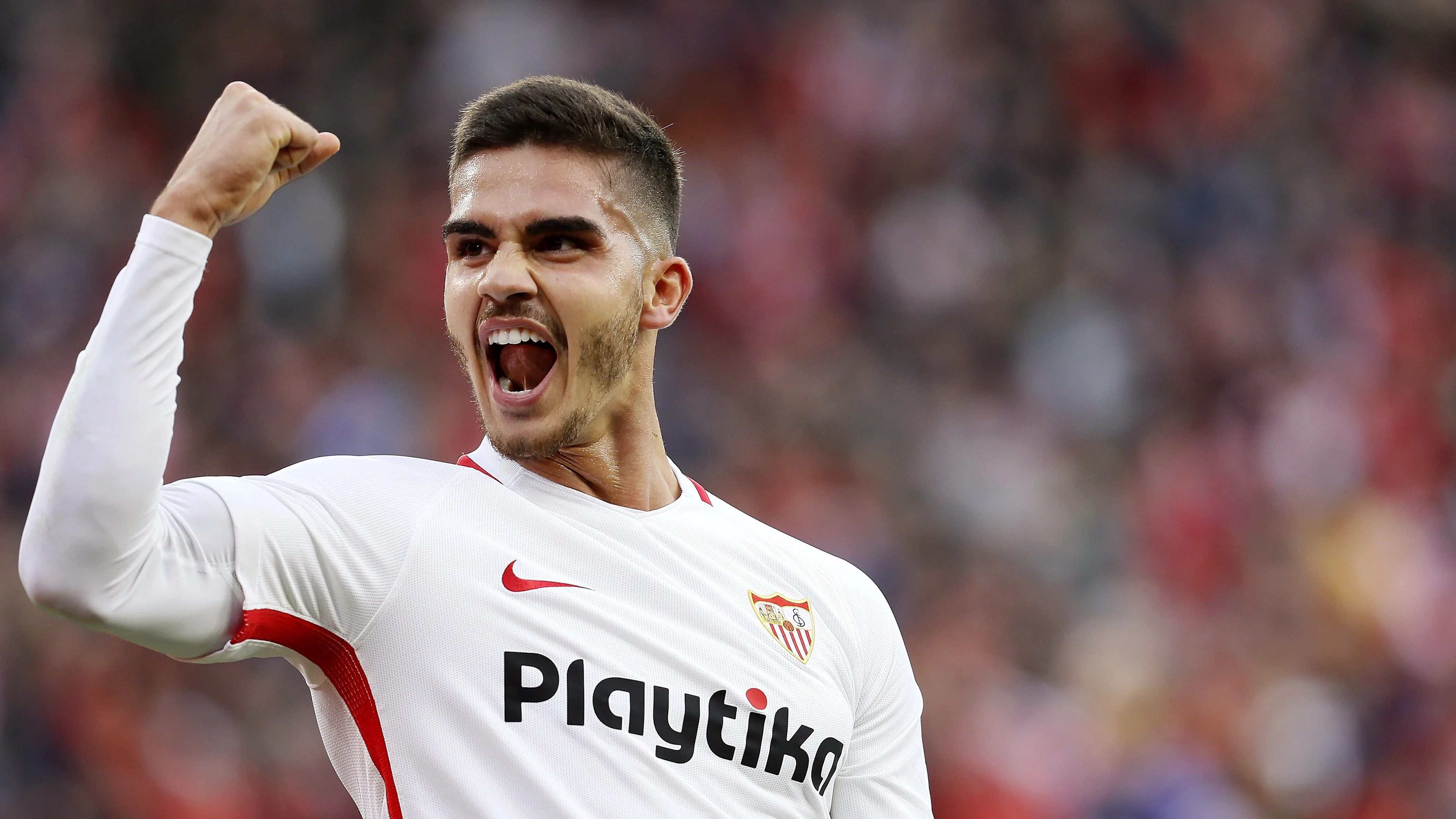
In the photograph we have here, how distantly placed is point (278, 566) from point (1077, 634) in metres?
5.85

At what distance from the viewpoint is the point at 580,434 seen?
281 cm

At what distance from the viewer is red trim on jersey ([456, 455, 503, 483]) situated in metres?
2.71

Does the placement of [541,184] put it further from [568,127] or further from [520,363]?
[520,363]

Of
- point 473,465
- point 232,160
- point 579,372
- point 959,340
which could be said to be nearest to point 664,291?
point 579,372

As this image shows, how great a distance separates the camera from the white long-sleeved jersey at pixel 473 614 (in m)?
1.98

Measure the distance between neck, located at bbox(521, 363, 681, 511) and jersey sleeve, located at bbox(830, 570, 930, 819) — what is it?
0.45m

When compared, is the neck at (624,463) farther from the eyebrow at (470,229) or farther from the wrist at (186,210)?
the wrist at (186,210)

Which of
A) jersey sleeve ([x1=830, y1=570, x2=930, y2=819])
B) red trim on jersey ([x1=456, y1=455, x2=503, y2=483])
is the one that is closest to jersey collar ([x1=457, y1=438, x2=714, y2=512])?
red trim on jersey ([x1=456, y1=455, x2=503, y2=483])

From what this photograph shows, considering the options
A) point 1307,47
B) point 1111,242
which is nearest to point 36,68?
point 1111,242

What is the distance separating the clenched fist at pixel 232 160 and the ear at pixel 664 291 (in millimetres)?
873

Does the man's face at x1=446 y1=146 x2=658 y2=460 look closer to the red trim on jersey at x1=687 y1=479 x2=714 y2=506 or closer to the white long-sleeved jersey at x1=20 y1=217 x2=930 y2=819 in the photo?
the white long-sleeved jersey at x1=20 y1=217 x2=930 y2=819

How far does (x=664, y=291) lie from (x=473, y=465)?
0.52 metres

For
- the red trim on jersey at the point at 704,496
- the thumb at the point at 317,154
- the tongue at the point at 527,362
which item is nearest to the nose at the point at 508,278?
the tongue at the point at 527,362

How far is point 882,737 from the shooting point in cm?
289
